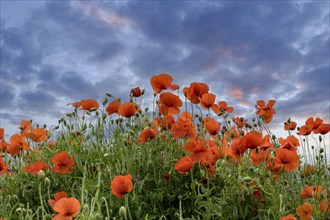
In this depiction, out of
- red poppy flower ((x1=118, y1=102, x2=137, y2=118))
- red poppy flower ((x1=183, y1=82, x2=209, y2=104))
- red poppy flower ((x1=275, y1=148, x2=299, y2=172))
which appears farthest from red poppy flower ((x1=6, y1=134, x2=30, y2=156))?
red poppy flower ((x1=275, y1=148, x2=299, y2=172))

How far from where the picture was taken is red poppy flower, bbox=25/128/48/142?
4633 millimetres

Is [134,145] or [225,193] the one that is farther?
[134,145]

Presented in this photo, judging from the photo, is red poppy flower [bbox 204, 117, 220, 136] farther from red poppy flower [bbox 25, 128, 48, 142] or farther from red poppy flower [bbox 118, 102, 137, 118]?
red poppy flower [bbox 25, 128, 48, 142]

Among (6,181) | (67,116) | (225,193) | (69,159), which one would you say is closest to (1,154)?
(6,181)

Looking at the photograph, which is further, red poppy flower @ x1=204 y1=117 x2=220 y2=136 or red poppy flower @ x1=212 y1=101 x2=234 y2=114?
red poppy flower @ x1=212 y1=101 x2=234 y2=114

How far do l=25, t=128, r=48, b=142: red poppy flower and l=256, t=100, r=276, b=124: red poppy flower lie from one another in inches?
84.3

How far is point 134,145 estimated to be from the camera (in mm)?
4203

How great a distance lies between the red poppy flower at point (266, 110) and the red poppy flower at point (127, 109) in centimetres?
121

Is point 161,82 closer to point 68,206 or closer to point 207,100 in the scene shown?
point 207,100

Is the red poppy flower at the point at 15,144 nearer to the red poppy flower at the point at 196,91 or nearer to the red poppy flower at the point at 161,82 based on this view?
the red poppy flower at the point at 161,82

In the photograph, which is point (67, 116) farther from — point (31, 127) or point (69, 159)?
point (69, 159)

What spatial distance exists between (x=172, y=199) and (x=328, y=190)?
5.29ft

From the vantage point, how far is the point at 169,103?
379cm

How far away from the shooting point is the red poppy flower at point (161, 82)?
12.5 ft
